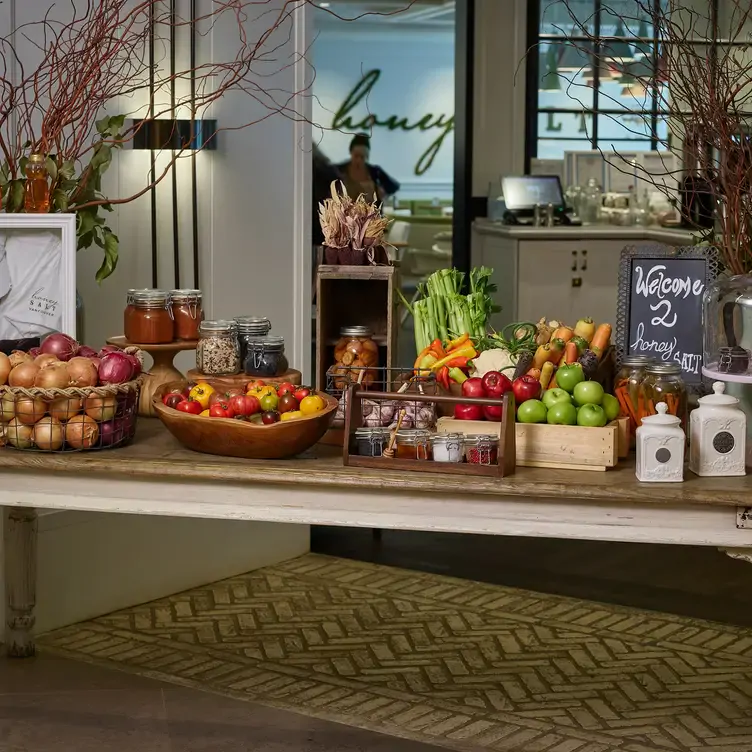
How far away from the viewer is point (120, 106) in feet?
14.3

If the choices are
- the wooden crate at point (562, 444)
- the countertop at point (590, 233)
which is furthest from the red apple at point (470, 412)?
the countertop at point (590, 233)

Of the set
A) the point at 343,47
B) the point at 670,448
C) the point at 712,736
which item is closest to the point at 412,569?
the point at 712,736

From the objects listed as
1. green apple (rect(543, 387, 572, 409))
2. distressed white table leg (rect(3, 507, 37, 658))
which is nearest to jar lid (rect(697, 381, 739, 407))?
green apple (rect(543, 387, 572, 409))

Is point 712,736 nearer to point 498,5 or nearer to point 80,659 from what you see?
point 80,659

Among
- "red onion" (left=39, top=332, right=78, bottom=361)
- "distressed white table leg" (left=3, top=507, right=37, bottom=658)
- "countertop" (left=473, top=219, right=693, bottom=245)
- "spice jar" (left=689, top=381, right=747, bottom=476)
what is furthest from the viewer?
"countertop" (left=473, top=219, right=693, bottom=245)

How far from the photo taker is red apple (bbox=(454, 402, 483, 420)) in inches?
117

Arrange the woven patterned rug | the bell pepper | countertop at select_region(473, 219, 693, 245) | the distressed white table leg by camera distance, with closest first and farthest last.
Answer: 1. the bell pepper
2. the woven patterned rug
3. the distressed white table leg
4. countertop at select_region(473, 219, 693, 245)

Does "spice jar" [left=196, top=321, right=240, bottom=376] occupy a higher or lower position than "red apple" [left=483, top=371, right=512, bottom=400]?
higher

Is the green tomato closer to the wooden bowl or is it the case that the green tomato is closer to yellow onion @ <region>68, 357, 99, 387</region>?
the wooden bowl

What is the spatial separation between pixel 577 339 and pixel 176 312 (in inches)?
43.8

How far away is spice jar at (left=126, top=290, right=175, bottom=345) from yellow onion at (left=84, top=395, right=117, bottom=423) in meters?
0.47

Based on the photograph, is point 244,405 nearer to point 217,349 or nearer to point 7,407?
point 217,349

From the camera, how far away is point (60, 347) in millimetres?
3168

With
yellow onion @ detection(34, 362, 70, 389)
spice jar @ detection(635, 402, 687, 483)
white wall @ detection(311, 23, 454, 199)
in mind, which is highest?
white wall @ detection(311, 23, 454, 199)
